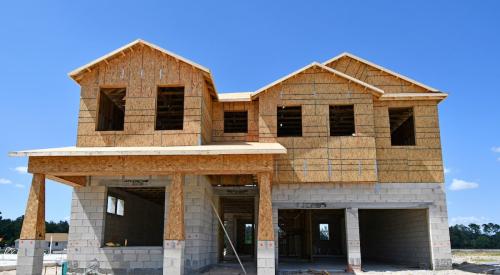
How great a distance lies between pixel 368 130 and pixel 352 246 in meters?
5.75

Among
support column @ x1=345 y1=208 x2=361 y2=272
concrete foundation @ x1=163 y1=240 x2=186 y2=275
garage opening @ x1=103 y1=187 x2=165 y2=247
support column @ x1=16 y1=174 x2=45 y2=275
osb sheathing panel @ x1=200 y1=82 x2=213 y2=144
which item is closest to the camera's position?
concrete foundation @ x1=163 y1=240 x2=186 y2=275

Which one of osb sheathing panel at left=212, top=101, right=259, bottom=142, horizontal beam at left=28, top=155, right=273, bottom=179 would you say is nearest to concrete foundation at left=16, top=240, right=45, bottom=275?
horizontal beam at left=28, top=155, right=273, bottom=179

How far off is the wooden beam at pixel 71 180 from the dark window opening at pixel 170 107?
5.12 metres

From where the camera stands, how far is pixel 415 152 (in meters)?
21.2

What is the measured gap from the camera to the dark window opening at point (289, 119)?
21953 millimetres

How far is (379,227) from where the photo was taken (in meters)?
28.2

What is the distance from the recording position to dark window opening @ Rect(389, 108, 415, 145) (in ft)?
74.5

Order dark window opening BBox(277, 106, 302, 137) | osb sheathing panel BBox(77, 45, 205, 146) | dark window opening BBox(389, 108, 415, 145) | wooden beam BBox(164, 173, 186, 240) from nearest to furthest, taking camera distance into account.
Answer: wooden beam BBox(164, 173, 186, 240)
osb sheathing panel BBox(77, 45, 205, 146)
dark window opening BBox(277, 106, 302, 137)
dark window opening BBox(389, 108, 415, 145)

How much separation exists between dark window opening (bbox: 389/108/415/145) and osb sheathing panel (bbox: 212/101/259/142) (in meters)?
7.52

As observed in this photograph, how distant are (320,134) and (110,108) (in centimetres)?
1094

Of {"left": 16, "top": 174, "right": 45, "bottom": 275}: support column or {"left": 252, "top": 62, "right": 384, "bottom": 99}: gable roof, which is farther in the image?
{"left": 252, "top": 62, "right": 384, "bottom": 99}: gable roof

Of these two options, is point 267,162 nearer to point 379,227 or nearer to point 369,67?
point 369,67

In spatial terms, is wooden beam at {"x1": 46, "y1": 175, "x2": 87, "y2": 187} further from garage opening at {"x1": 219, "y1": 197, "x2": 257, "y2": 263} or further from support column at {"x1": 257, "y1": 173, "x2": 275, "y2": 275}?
garage opening at {"x1": 219, "y1": 197, "x2": 257, "y2": 263}

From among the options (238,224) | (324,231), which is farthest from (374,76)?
(324,231)
